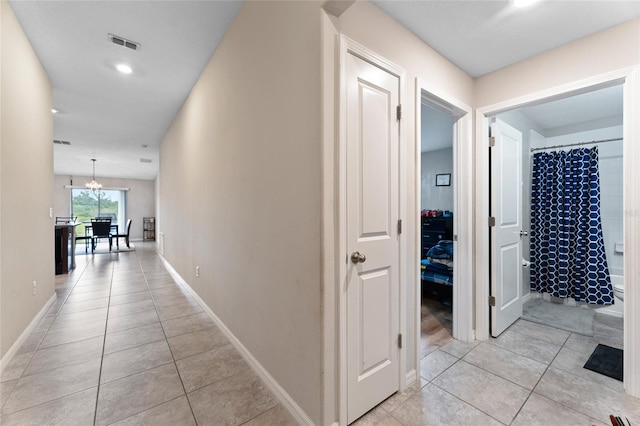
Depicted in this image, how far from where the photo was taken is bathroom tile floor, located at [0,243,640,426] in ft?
4.93

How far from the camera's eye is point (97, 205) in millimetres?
9883

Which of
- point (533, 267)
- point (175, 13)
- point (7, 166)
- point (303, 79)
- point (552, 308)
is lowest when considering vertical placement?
point (552, 308)

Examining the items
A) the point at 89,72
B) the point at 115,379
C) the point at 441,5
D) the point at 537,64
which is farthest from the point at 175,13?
the point at 537,64

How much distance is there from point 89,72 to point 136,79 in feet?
1.50

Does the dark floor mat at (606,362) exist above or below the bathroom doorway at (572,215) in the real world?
below

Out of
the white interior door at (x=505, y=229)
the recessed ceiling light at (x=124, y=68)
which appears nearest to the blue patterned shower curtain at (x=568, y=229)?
the white interior door at (x=505, y=229)

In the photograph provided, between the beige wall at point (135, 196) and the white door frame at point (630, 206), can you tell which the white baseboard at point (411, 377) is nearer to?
the white door frame at point (630, 206)

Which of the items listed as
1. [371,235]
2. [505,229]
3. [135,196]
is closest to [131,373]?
[371,235]

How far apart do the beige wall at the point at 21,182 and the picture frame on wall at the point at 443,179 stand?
19.5ft

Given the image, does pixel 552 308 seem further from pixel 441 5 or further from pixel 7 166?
pixel 7 166

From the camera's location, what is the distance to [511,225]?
2.68 m

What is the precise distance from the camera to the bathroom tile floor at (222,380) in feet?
4.93

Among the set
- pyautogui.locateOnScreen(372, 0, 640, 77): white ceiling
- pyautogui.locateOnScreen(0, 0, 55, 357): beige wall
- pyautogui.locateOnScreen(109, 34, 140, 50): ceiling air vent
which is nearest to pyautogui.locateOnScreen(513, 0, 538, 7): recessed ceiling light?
pyautogui.locateOnScreen(372, 0, 640, 77): white ceiling

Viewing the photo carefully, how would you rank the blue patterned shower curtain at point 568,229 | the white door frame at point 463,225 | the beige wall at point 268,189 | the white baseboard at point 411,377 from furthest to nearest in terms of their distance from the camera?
the blue patterned shower curtain at point 568,229
the white door frame at point 463,225
the white baseboard at point 411,377
the beige wall at point 268,189
